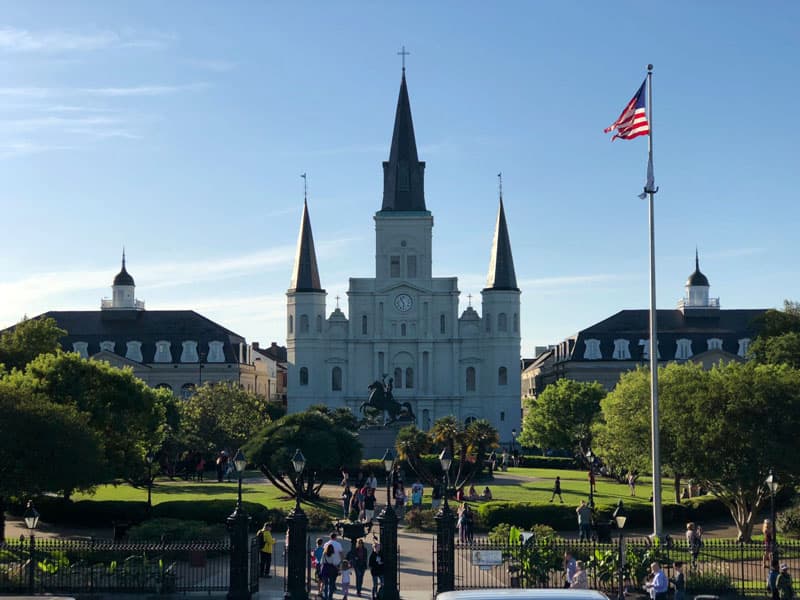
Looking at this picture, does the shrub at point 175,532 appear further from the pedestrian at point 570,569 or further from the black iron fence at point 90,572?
the pedestrian at point 570,569

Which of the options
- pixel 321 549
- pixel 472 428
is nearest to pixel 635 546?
pixel 321 549

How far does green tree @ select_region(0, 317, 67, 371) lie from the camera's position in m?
56.8

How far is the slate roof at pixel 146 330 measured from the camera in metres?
114

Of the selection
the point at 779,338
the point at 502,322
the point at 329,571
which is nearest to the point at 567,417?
the point at 779,338

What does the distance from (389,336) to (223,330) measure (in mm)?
19453

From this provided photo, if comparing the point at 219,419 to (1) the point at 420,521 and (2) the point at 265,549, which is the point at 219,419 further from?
(2) the point at 265,549

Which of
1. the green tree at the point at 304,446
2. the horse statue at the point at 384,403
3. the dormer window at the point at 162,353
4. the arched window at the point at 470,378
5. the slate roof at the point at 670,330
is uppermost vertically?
the slate roof at the point at 670,330

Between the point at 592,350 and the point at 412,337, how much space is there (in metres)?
19.2

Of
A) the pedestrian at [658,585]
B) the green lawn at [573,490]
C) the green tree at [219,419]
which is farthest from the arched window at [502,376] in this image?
the pedestrian at [658,585]

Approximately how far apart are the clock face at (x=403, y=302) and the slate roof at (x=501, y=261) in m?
8.21

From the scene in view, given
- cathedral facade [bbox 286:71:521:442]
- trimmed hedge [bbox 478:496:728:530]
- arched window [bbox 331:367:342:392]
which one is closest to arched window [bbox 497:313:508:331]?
cathedral facade [bbox 286:71:521:442]

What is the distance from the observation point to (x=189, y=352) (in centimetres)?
11431

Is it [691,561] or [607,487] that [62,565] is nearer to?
[691,561]

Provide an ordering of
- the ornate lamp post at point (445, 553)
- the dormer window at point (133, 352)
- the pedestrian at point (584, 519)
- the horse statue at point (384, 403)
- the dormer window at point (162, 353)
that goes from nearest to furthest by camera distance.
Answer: the ornate lamp post at point (445, 553), the pedestrian at point (584, 519), the horse statue at point (384, 403), the dormer window at point (162, 353), the dormer window at point (133, 352)
